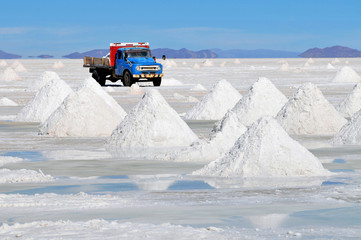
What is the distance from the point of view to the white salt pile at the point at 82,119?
17078 millimetres

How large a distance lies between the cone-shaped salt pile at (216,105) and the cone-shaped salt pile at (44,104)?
329cm

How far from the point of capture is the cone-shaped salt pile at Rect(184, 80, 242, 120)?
2145 centimetres

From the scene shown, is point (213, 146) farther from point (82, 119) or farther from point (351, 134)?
point (82, 119)

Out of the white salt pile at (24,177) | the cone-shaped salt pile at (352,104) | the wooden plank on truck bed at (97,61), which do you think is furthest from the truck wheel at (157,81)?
the white salt pile at (24,177)

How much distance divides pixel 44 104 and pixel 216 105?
436cm

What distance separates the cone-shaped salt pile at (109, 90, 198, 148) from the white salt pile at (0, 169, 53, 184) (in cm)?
398

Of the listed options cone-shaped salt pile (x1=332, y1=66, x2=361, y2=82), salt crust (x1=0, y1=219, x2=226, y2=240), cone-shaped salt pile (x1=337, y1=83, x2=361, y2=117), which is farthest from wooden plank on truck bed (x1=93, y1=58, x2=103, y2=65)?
salt crust (x1=0, y1=219, x2=226, y2=240)

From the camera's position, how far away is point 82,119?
17.2 meters

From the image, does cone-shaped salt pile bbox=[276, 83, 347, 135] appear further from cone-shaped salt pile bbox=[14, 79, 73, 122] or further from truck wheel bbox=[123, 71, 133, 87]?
truck wheel bbox=[123, 71, 133, 87]

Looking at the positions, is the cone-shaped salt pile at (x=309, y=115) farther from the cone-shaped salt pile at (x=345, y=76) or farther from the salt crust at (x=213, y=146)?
the cone-shaped salt pile at (x=345, y=76)

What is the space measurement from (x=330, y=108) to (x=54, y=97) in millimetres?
7433

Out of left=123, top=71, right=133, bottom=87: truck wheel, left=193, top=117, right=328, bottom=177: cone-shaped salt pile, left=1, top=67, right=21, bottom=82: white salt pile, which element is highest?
left=193, top=117, right=328, bottom=177: cone-shaped salt pile

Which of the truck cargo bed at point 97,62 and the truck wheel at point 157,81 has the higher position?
the truck cargo bed at point 97,62

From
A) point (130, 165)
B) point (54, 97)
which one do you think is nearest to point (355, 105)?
point (54, 97)
